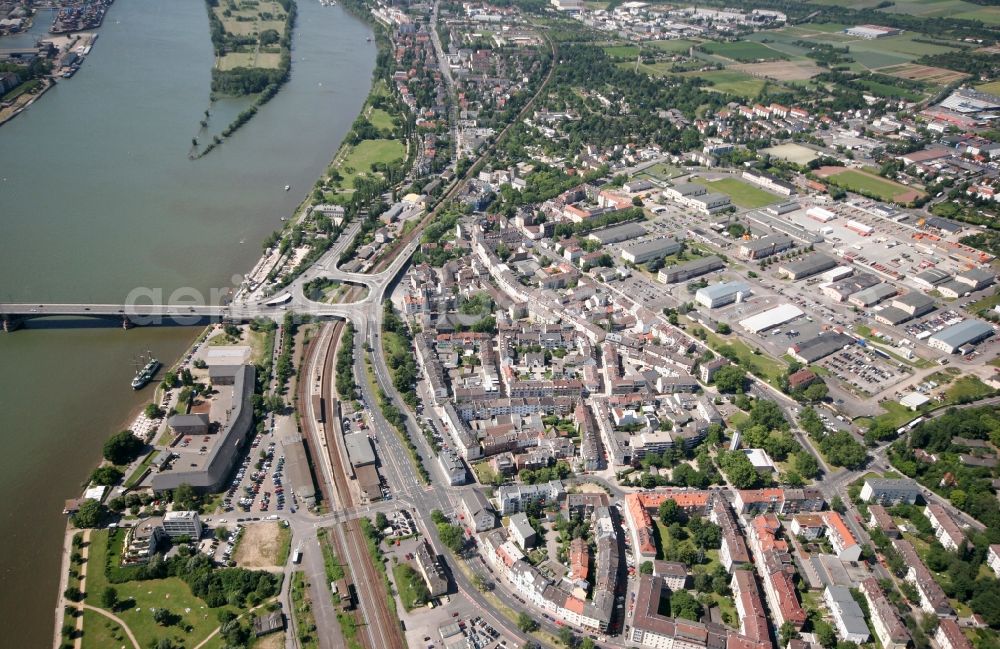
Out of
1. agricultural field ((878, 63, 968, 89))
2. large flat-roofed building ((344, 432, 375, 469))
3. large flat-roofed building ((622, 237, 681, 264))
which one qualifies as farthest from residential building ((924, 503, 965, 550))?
agricultural field ((878, 63, 968, 89))

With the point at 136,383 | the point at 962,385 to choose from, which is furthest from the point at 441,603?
the point at 962,385

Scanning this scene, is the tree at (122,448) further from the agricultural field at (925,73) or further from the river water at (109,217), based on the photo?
the agricultural field at (925,73)

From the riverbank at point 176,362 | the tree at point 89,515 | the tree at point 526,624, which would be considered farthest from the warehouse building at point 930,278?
the tree at point 89,515

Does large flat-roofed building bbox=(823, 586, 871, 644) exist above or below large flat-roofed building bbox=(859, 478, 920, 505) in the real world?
below

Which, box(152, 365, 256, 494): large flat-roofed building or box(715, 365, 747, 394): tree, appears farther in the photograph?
box(715, 365, 747, 394): tree

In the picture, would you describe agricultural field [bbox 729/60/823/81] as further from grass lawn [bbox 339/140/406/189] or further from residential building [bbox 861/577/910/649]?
residential building [bbox 861/577/910/649]

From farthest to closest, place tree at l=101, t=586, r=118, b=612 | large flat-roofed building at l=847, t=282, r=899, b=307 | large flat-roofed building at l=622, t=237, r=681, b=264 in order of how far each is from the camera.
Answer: large flat-roofed building at l=622, t=237, r=681, b=264 → large flat-roofed building at l=847, t=282, r=899, b=307 → tree at l=101, t=586, r=118, b=612
